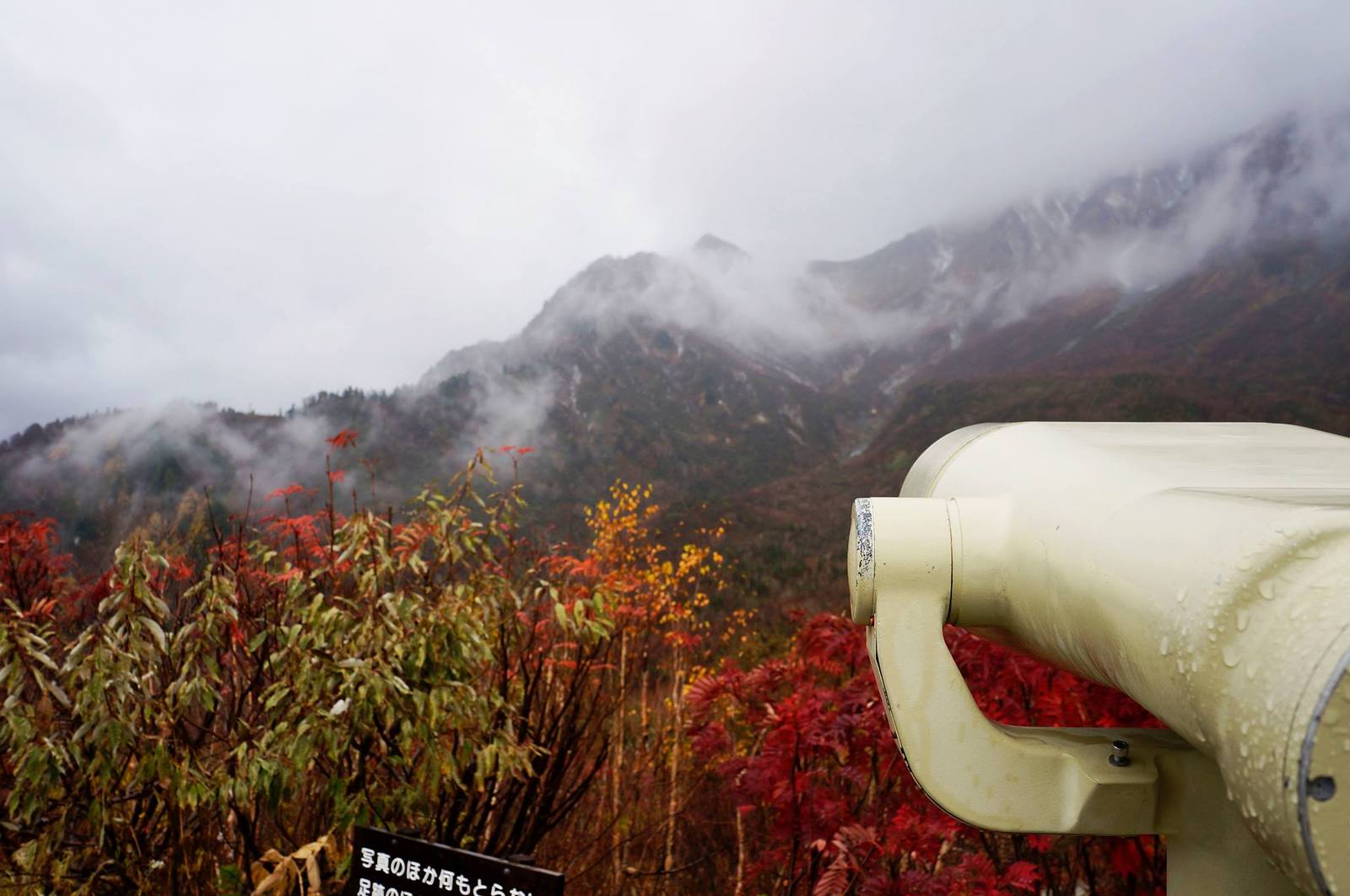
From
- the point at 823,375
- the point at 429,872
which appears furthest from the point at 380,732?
the point at 823,375

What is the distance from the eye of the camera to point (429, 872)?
1667 mm

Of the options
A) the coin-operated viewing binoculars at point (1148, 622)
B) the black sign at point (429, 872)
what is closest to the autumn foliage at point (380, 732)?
the black sign at point (429, 872)

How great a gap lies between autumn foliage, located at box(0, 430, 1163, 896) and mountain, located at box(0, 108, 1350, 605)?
80 cm

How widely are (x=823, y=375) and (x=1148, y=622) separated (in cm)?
5926

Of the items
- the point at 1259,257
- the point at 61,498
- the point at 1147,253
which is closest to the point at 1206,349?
the point at 1259,257

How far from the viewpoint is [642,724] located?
3.72 metres

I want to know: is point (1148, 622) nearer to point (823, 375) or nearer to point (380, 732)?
point (380, 732)

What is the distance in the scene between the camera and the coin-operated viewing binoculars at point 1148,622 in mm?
492

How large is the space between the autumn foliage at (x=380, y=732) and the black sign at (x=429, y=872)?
26cm

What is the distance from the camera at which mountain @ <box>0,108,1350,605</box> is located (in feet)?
63.5

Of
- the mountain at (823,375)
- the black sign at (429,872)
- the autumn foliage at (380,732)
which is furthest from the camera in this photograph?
the mountain at (823,375)

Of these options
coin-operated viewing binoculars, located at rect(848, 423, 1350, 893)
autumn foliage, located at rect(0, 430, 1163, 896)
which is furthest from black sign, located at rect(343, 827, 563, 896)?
coin-operated viewing binoculars, located at rect(848, 423, 1350, 893)

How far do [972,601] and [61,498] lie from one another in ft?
69.6

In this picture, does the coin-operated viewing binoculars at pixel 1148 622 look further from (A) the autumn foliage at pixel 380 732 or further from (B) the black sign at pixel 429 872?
(A) the autumn foliage at pixel 380 732
